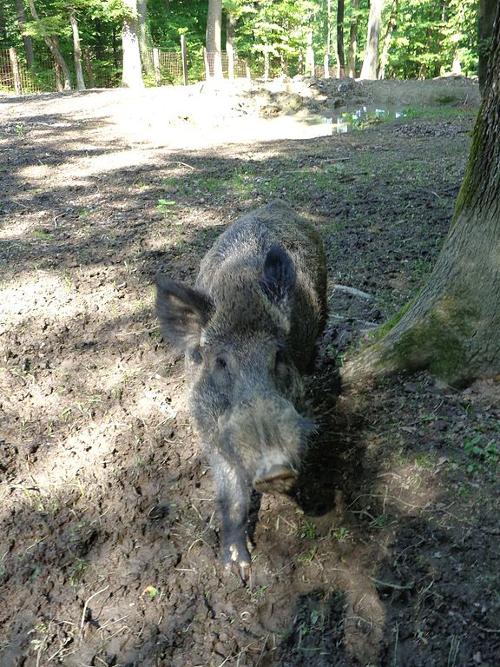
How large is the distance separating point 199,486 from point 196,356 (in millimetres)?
852

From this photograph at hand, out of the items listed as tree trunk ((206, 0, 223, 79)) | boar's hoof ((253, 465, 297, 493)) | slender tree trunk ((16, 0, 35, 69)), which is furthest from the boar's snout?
slender tree trunk ((16, 0, 35, 69))

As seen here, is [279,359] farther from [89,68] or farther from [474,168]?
[89,68]

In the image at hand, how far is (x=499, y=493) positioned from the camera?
3.01m

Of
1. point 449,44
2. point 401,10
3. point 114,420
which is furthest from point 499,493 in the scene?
point 401,10

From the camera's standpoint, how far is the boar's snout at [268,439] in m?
2.59

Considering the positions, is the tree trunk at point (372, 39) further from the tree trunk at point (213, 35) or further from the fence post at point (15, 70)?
the fence post at point (15, 70)

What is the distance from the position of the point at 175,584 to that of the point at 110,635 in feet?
1.33

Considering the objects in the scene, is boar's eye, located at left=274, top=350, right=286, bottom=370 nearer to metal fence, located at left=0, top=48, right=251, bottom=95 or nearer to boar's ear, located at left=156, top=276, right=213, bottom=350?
boar's ear, located at left=156, top=276, right=213, bottom=350

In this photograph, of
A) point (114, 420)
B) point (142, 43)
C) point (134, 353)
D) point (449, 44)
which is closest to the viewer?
point (114, 420)

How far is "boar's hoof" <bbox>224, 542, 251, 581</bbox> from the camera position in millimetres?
3092

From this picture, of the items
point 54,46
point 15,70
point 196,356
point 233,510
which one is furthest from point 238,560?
point 54,46

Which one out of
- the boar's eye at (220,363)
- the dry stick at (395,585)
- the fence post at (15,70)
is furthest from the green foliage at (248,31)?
the dry stick at (395,585)

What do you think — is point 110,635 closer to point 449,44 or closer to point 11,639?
point 11,639

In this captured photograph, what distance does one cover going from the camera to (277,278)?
3.47 metres
